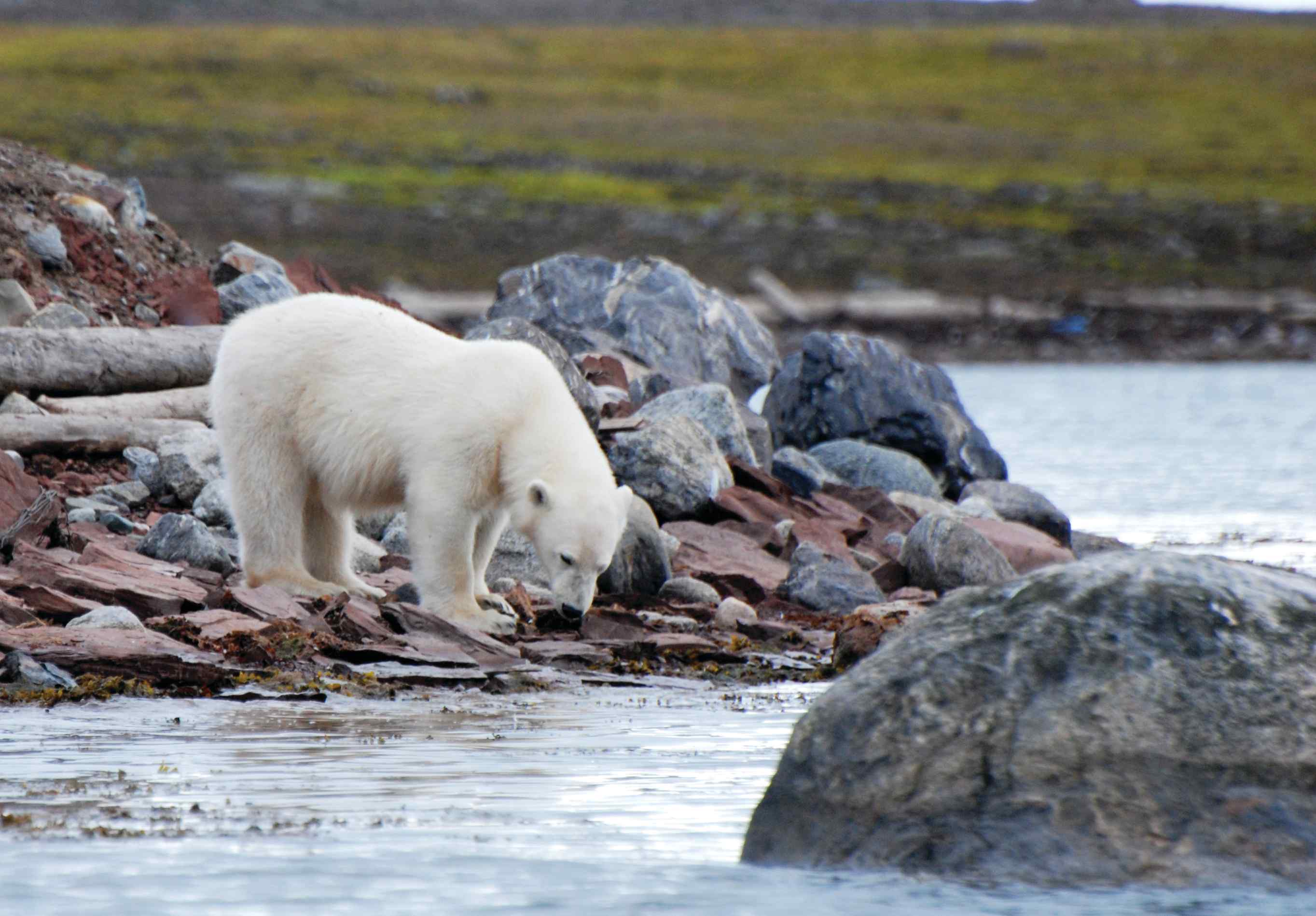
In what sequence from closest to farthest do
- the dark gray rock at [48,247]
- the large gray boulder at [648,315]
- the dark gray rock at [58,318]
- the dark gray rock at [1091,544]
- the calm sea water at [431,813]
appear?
the calm sea water at [431,813] → the dark gray rock at [58,318] → the dark gray rock at [1091,544] → the dark gray rock at [48,247] → the large gray boulder at [648,315]

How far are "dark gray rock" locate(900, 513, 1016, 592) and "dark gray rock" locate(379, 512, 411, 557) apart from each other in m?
2.70

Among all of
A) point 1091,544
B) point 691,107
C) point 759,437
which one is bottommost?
point 1091,544

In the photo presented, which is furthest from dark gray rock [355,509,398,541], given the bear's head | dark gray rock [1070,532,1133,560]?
dark gray rock [1070,532,1133,560]

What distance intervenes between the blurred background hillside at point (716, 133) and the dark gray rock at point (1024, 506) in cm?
3582

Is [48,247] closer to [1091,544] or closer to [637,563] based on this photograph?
[637,563]

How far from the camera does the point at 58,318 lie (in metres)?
11.1

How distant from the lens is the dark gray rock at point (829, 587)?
29.4 ft

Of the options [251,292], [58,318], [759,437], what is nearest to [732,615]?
[759,437]

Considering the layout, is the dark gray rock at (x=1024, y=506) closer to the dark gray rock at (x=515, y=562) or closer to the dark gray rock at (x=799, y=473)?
the dark gray rock at (x=799, y=473)

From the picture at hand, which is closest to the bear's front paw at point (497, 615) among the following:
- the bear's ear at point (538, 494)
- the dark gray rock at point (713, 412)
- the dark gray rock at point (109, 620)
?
the bear's ear at point (538, 494)

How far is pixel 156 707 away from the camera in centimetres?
628

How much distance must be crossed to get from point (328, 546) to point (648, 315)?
22.5 ft

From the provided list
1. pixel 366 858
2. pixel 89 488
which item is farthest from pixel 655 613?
pixel 366 858

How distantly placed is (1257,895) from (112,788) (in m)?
3.02
